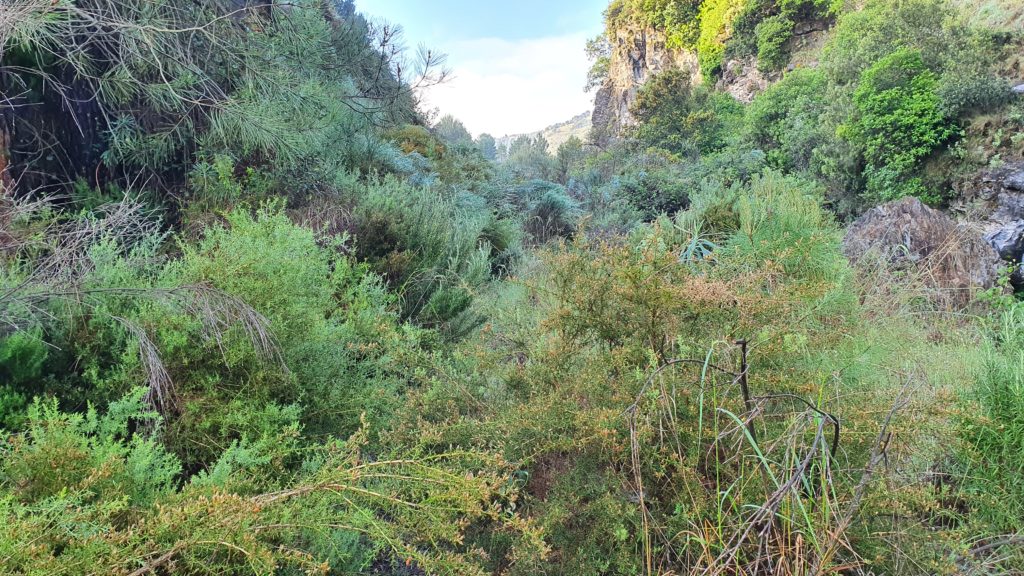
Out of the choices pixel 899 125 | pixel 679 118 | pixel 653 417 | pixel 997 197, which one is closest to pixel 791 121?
pixel 679 118

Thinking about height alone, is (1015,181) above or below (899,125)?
below

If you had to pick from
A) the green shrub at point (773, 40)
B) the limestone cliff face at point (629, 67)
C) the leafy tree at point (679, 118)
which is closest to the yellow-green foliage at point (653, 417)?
the leafy tree at point (679, 118)

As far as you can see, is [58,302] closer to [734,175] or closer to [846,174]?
[734,175]

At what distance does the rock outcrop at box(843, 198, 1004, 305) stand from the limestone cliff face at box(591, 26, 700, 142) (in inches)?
795

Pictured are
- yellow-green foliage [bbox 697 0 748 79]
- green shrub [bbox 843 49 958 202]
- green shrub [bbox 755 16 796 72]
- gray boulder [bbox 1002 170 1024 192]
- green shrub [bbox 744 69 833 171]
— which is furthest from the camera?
yellow-green foliage [bbox 697 0 748 79]

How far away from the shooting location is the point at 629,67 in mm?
30859

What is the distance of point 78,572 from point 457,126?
29314 mm

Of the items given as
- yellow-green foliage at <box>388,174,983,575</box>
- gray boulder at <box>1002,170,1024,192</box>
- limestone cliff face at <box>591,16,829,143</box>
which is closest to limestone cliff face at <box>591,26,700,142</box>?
limestone cliff face at <box>591,16,829,143</box>

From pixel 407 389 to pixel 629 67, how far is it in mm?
32716

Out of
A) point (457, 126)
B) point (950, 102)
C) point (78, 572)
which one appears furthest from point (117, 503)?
point (457, 126)

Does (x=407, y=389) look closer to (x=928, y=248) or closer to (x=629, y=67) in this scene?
(x=928, y=248)

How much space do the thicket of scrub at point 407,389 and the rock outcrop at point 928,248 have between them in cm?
68

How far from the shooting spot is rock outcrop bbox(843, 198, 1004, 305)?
213 inches

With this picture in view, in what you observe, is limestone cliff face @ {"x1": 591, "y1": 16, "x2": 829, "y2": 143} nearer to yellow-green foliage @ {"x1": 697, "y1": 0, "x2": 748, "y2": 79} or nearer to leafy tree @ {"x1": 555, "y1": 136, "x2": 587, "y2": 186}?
yellow-green foliage @ {"x1": 697, "y1": 0, "x2": 748, "y2": 79}
